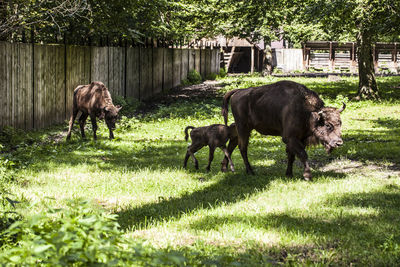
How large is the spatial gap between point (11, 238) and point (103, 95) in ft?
34.1

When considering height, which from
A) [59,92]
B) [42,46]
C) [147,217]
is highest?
[42,46]

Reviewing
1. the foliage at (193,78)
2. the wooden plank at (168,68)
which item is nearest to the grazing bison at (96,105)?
the wooden plank at (168,68)

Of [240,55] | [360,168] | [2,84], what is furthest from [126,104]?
[240,55]

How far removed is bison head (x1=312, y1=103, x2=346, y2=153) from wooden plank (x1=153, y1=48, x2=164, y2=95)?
64.9 ft

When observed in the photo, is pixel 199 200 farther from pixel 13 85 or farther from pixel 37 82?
pixel 37 82

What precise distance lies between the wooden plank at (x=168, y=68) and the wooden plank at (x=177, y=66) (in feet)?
2.51

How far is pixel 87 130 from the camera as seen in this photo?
57.6 feet

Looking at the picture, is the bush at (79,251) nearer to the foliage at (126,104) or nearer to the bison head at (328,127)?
the bison head at (328,127)

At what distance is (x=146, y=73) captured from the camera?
1078 inches

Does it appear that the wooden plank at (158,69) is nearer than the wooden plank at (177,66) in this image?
Yes

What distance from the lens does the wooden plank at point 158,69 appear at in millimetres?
28947

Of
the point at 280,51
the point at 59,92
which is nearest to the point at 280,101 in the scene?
the point at 59,92

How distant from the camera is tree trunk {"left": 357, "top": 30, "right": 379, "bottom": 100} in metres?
25.5

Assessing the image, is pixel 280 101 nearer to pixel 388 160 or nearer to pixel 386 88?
pixel 388 160
